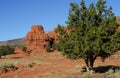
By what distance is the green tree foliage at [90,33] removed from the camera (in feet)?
98.6

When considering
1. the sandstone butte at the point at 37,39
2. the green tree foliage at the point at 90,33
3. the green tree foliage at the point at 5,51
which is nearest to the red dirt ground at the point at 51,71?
the green tree foliage at the point at 90,33

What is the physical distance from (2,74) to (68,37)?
1558 cm

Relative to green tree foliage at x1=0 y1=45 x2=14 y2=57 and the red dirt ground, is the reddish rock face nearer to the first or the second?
green tree foliage at x1=0 y1=45 x2=14 y2=57

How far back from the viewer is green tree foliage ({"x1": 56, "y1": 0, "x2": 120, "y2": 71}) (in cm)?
3005

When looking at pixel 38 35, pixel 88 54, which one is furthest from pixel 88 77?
pixel 38 35

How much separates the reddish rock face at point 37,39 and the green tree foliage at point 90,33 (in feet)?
201

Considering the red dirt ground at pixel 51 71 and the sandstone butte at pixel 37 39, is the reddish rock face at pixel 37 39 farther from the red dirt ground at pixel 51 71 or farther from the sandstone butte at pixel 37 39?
Result: the red dirt ground at pixel 51 71

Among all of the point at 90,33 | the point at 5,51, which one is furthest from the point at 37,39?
the point at 90,33

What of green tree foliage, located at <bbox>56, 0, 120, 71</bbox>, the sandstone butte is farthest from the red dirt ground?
the sandstone butte

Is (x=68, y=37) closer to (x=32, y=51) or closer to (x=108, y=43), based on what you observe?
(x=108, y=43)

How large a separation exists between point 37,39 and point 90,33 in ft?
216

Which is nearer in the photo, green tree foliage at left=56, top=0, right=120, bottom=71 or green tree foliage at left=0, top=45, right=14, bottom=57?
A: green tree foliage at left=56, top=0, right=120, bottom=71

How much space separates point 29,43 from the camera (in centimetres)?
9725

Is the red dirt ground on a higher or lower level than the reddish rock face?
lower
